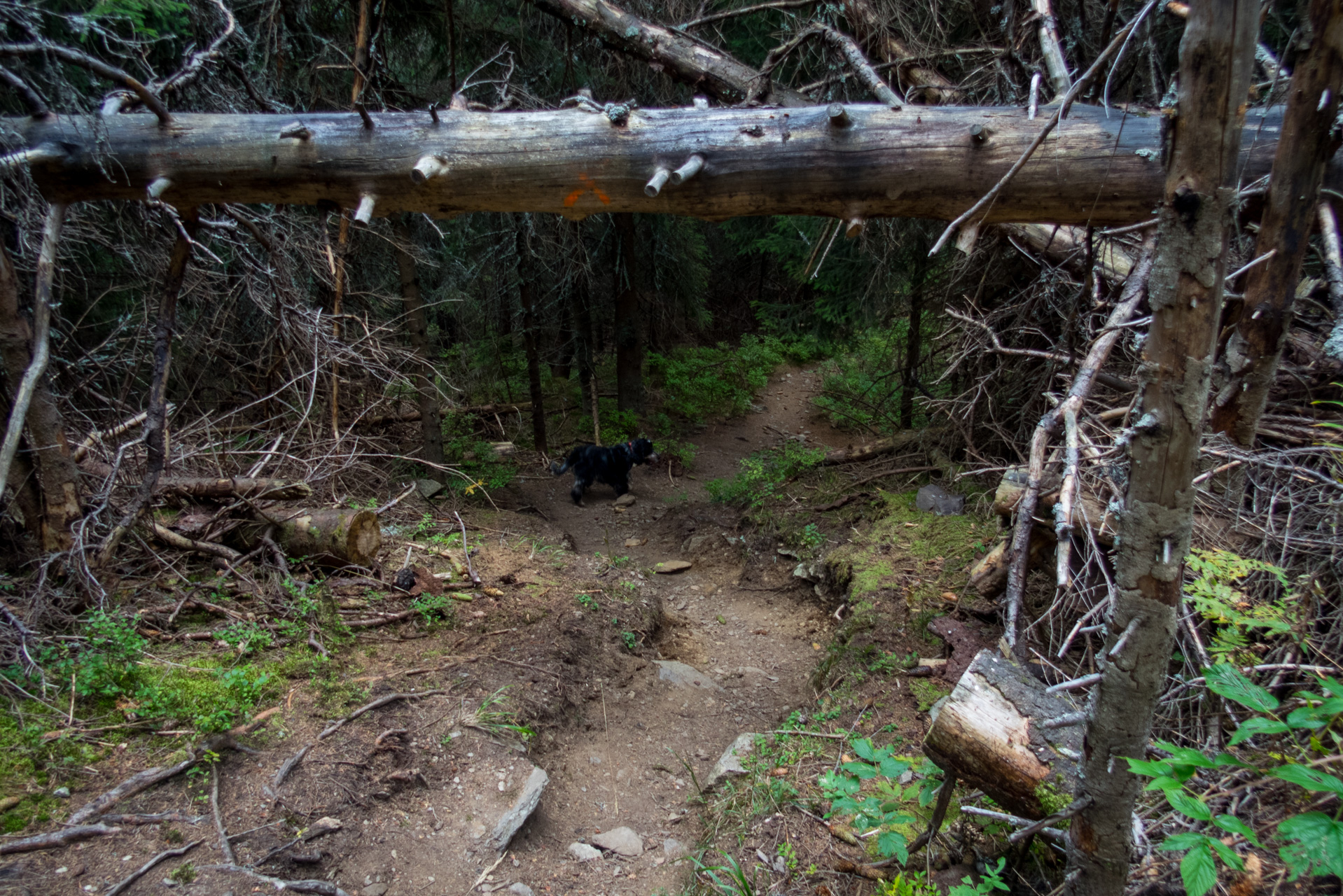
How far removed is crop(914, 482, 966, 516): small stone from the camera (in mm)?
5957

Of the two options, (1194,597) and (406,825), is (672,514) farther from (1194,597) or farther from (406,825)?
(1194,597)

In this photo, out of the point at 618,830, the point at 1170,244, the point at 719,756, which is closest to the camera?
the point at 1170,244

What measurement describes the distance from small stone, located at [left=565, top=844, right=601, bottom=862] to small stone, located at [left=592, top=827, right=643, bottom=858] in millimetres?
61

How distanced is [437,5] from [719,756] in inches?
326

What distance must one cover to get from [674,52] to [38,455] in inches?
233

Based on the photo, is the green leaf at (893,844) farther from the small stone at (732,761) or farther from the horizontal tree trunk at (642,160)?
the horizontal tree trunk at (642,160)

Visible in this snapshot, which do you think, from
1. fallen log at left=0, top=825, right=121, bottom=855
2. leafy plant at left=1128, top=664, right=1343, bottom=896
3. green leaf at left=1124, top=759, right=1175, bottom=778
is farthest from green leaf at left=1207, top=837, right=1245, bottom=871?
fallen log at left=0, top=825, right=121, bottom=855

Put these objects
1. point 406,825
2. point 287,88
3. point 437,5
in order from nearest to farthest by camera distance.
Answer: point 406,825 < point 287,88 < point 437,5

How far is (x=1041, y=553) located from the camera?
4.02m

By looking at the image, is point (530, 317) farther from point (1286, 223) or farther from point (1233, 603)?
point (1233, 603)

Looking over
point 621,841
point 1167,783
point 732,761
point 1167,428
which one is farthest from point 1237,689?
point 621,841

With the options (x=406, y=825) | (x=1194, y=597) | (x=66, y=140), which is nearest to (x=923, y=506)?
(x=1194, y=597)

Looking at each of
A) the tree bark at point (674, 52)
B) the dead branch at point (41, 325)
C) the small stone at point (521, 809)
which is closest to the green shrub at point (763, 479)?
the tree bark at point (674, 52)

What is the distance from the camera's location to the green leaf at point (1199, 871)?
130cm
